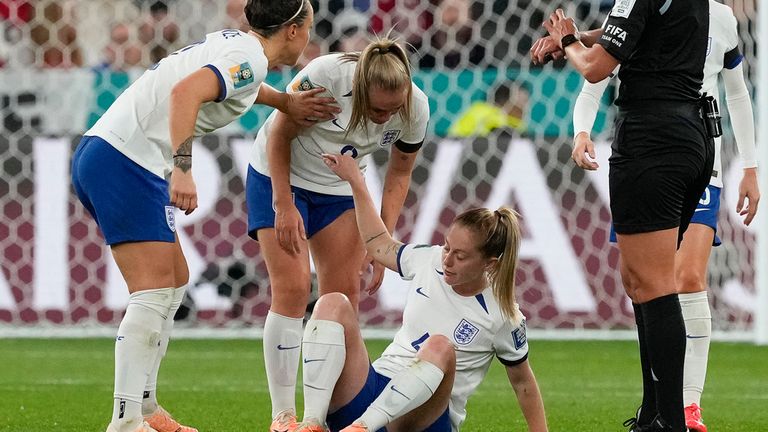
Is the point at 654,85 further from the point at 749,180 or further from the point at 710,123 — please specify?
the point at 749,180

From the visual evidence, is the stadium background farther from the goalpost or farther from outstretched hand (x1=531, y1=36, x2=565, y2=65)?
outstretched hand (x1=531, y1=36, x2=565, y2=65)

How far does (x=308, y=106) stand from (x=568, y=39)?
98 cm

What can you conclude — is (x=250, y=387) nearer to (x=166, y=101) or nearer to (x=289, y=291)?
(x=289, y=291)

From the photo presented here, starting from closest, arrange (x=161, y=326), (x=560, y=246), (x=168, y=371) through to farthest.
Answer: (x=161, y=326)
(x=168, y=371)
(x=560, y=246)

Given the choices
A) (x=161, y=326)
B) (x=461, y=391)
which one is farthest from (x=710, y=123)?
(x=161, y=326)

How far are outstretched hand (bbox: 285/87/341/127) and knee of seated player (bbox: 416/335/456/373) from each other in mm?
1108

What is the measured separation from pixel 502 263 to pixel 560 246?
464 cm

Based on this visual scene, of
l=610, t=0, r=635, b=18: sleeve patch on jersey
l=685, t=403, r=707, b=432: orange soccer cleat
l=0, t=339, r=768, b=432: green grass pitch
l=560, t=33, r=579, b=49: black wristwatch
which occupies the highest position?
l=610, t=0, r=635, b=18: sleeve patch on jersey

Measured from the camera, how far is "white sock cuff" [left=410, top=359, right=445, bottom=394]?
12.1ft

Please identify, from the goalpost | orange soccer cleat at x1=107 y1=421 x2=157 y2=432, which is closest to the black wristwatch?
orange soccer cleat at x1=107 y1=421 x2=157 y2=432

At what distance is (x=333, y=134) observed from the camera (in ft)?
15.3

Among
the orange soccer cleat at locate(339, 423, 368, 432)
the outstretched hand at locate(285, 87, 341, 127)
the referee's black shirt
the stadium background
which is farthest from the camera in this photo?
the stadium background

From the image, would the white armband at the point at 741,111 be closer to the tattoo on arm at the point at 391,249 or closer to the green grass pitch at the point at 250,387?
the green grass pitch at the point at 250,387

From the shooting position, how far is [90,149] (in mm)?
4055
